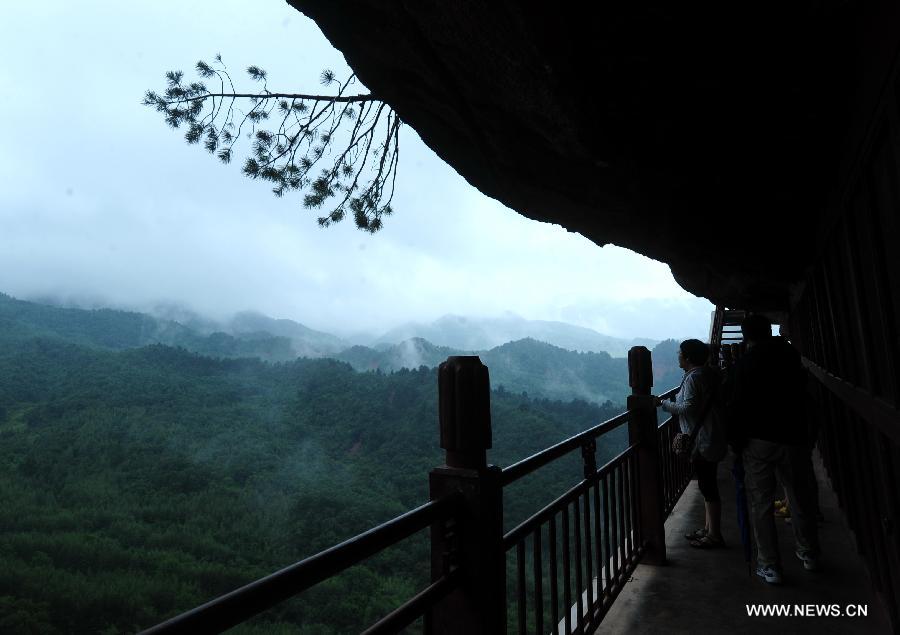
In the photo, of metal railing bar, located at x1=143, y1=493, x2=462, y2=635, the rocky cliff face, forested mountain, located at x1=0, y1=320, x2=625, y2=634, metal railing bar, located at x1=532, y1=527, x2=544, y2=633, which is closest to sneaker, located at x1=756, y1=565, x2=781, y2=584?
metal railing bar, located at x1=532, y1=527, x2=544, y2=633

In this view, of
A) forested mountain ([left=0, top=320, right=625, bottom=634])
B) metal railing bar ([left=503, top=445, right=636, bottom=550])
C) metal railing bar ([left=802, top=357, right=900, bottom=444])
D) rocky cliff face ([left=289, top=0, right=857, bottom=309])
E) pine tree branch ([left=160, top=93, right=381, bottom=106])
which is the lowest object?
forested mountain ([left=0, top=320, right=625, bottom=634])

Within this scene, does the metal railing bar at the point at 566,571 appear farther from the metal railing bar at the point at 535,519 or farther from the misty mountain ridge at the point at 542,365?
the misty mountain ridge at the point at 542,365

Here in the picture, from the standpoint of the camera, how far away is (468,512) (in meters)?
2.08

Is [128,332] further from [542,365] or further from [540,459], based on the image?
[540,459]

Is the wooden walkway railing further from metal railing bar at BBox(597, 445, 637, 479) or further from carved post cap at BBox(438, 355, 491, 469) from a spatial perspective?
metal railing bar at BBox(597, 445, 637, 479)

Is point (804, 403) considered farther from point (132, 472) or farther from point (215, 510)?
→ point (132, 472)

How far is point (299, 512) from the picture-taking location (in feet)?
191

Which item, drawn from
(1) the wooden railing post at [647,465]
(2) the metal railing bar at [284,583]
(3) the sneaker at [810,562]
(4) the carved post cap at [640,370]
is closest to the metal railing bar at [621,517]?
(1) the wooden railing post at [647,465]

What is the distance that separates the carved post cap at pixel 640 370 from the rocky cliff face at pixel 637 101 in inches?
53.6

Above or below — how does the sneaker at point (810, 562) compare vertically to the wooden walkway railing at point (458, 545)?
below

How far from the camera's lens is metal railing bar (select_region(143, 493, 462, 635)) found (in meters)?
1.12

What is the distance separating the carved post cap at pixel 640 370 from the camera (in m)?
4.54

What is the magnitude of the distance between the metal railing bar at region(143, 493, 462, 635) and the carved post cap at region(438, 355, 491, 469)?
0.23 meters

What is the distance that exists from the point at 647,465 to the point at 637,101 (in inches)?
105
